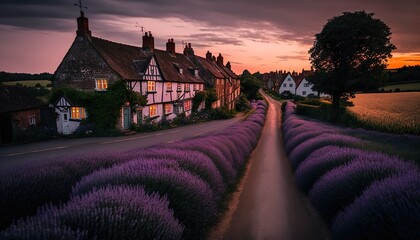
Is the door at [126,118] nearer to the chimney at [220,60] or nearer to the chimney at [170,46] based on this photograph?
the chimney at [170,46]

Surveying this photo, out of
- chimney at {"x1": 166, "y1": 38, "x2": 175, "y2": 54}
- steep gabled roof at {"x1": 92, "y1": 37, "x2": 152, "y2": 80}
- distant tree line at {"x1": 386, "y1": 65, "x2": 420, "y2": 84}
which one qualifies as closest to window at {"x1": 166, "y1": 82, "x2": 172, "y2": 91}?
steep gabled roof at {"x1": 92, "y1": 37, "x2": 152, "y2": 80}

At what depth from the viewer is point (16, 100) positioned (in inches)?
874

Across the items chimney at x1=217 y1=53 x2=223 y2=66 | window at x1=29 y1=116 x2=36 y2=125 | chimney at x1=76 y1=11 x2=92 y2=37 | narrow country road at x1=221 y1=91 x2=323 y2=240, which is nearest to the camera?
narrow country road at x1=221 y1=91 x2=323 y2=240

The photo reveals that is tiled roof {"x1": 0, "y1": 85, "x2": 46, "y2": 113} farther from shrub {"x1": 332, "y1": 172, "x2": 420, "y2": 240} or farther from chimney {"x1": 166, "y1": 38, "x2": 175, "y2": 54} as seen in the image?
shrub {"x1": 332, "y1": 172, "x2": 420, "y2": 240}

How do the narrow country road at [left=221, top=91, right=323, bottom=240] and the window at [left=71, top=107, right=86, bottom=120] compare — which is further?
the window at [left=71, top=107, right=86, bottom=120]

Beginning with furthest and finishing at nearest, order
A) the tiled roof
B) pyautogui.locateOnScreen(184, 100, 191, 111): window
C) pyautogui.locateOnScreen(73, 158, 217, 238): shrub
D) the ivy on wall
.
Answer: pyautogui.locateOnScreen(184, 100, 191, 111): window → the ivy on wall → the tiled roof → pyautogui.locateOnScreen(73, 158, 217, 238): shrub

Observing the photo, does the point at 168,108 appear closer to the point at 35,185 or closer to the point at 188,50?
the point at 188,50

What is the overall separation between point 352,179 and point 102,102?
2400cm

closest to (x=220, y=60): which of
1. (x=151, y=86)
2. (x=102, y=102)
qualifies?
(x=151, y=86)

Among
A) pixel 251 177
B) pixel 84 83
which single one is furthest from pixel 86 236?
pixel 84 83

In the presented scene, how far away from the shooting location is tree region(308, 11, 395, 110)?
77.3 ft

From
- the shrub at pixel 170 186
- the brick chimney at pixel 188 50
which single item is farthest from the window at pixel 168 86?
the shrub at pixel 170 186

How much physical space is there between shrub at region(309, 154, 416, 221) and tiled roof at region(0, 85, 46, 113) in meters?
24.4

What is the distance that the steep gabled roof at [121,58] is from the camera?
2567cm
